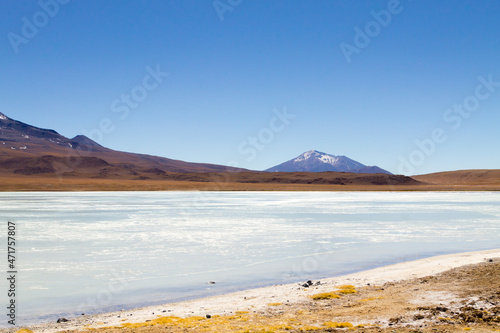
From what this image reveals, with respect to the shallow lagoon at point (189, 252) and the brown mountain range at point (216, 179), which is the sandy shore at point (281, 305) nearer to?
the shallow lagoon at point (189, 252)

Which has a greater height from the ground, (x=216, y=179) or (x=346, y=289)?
(x=216, y=179)

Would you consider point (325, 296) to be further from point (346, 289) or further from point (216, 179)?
point (216, 179)

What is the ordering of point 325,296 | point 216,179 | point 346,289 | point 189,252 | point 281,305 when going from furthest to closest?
point 216,179, point 189,252, point 346,289, point 325,296, point 281,305

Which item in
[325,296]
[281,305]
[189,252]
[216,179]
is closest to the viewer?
[281,305]

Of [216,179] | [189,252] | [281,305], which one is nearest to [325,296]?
[281,305]

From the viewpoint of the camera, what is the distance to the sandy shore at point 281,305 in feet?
19.5

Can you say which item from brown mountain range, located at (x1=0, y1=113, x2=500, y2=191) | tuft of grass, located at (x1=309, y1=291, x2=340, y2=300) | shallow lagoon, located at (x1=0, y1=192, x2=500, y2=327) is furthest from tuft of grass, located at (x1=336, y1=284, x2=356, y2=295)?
brown mountain range, located at (x1=0, y1=113, x2=500, y2=191)

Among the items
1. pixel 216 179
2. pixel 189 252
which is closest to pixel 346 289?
pixel 189 252

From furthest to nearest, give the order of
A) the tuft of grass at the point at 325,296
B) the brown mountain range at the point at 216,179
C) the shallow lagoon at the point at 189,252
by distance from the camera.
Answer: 1. the brown mountain range at the point at 216,179
2. the shallow lagoon at the point at 189,252
3. the tuft of grass at the point at 325,296

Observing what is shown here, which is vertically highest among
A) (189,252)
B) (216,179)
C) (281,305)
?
A: (216,179)

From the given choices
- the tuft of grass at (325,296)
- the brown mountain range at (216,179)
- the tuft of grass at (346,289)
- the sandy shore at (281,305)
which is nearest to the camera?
the sandy shore at (281,305)

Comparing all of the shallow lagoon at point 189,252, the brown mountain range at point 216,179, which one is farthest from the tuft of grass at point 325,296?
the brown mountain range at point 216,179

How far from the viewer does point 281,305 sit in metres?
6.91

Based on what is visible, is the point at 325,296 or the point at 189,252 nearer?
the point at 325,296
